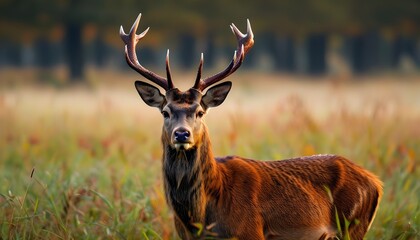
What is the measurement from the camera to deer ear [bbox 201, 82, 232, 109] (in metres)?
5.20

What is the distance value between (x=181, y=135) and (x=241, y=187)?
2.27 ft

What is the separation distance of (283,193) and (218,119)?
8.80 meters

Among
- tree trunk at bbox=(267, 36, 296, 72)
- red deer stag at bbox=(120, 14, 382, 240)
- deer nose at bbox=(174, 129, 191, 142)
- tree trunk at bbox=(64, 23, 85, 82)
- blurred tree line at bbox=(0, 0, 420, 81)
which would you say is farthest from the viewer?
tree trunk at bbox=(267, 36, 296, 72)

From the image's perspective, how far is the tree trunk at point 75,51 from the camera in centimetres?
3354

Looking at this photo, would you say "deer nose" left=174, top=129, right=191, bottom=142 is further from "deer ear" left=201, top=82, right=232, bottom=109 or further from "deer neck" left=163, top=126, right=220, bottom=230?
"deer ear" left=201, top=82, right=232, bottom=109

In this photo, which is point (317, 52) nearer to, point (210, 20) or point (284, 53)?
point (284, 53)

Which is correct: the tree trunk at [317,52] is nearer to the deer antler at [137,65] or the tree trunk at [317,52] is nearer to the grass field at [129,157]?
the grass field at [129,157]

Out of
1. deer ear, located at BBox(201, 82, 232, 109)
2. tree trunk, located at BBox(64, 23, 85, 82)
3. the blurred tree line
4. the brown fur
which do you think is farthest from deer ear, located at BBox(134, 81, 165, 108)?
tree trunk, located at BBox(64, 23, 85, 82)

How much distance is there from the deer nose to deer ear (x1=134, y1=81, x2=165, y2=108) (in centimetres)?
63

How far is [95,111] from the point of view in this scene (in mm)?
15305

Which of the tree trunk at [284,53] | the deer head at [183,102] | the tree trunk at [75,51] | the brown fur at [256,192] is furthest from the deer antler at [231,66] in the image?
the tree trunk at [284,53]

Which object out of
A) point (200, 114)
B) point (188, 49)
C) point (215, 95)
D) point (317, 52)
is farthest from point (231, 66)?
point (188, 49)

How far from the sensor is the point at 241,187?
503 centimetres

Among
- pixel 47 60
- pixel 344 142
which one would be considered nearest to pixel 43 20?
pixel 47 60
